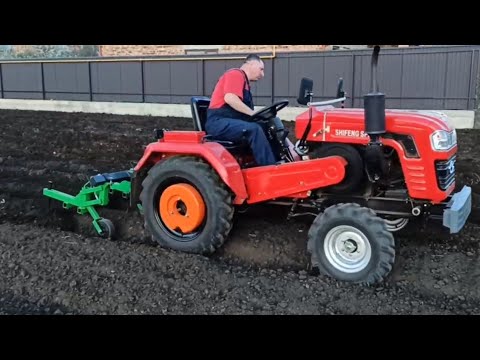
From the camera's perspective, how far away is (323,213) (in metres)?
4.50

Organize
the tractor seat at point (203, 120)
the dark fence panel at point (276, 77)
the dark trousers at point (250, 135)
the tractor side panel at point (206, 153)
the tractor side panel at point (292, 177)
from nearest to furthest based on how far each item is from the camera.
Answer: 1. the tractor side panel at point (292, 177)
2. the tractor side panel at point (206, 153)
3. the dark trousers at point (250, 135)
4. the tractor seat at point (203, 120)
5. the dark fence panel at point (276, 77)

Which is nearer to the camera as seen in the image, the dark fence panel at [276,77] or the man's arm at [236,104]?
the man's arm at [236,104]

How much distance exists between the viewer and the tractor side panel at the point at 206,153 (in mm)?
4779

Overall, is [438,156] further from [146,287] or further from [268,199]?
[146,287]

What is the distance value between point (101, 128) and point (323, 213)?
35.2 ft

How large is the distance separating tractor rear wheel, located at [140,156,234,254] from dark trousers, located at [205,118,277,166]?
1.20ft

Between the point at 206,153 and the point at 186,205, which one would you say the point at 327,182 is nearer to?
the point at 206,153

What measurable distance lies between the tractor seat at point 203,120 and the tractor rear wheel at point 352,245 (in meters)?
1.10

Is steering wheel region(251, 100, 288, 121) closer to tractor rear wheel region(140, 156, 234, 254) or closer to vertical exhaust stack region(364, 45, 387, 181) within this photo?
tractor rear wheel region(140, 156, 234, 254)

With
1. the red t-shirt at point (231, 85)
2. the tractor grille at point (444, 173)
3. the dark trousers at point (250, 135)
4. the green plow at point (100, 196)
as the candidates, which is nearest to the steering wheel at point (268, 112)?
the dark trousers at point (250, 135)

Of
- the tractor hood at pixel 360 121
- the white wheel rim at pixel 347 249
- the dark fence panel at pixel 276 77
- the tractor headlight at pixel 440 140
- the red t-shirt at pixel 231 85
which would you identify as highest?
the dark fence panel at pixel 276 77

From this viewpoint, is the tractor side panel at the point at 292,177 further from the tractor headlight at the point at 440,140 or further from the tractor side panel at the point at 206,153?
the tractor headlight at the point at 440,140

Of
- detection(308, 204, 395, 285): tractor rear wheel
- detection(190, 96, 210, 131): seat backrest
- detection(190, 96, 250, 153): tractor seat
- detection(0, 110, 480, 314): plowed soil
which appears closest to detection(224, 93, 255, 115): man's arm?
detection(190, 96, 250, 153): tractor seat

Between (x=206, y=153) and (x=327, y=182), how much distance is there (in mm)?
1096
